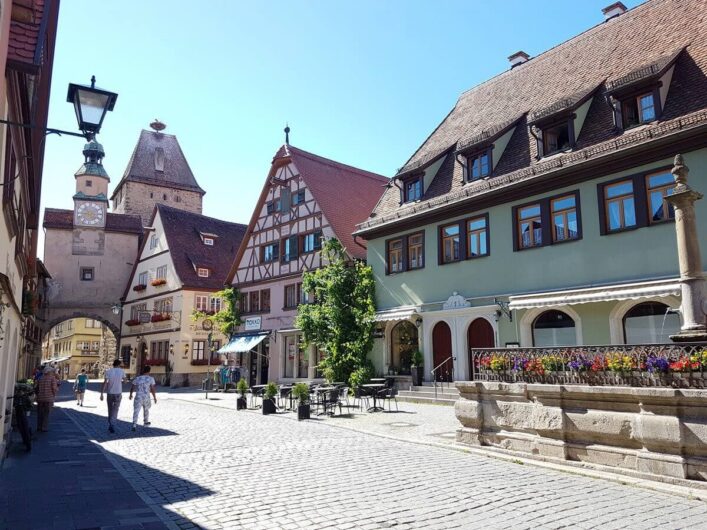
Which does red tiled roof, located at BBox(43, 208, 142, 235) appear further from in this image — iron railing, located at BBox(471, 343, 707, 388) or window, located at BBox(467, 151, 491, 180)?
iron railing, located at BBox(471, 343, 707, 388)

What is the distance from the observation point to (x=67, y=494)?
7344 mm

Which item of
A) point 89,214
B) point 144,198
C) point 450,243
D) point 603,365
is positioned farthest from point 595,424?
point 144,198

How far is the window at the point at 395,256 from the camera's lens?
906 inches

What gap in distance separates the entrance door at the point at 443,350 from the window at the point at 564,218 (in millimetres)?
5182

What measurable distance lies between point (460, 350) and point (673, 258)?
7.48m

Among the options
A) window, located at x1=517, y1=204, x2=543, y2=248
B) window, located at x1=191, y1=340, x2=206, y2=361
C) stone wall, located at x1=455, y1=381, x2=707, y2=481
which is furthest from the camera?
window, located at x1=191, y1=340, x2=206, y2=361

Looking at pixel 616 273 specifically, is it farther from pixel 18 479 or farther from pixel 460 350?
pixel 18 479

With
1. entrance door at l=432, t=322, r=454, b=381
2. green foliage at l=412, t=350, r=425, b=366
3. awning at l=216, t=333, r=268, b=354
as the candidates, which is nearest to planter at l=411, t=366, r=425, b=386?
green foliage at l=412, t=350, r=425, b=366

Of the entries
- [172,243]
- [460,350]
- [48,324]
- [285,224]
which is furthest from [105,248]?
[460,350]

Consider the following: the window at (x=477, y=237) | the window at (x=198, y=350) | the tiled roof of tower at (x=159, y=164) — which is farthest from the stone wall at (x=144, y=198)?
the window at (x=477, y=237)

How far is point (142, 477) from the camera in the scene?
8453 millimetres

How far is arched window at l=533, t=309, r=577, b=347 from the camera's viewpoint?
1697 centimetres

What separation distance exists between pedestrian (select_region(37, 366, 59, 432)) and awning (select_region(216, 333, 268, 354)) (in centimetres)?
1429

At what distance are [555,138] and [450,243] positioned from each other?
5016mm
